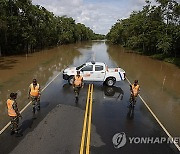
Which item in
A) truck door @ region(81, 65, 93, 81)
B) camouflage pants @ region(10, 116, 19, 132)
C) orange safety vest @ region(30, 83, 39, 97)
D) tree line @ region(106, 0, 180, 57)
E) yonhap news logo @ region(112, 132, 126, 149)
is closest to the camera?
yonhap news logo @ region(112, 132, 126, 149)

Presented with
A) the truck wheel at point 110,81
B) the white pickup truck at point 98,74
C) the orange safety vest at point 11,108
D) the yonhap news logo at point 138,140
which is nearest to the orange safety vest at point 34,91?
the orange safety vest at point 11,108

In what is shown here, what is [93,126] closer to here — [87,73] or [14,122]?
[14,122]

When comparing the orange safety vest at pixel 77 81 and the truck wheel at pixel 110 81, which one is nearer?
the orange safety vest at pixel 77 81

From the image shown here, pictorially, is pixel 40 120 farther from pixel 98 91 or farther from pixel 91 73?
pixel 91 73

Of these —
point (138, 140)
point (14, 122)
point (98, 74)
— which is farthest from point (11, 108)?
point (98, 74)

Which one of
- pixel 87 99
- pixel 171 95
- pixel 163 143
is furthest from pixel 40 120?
pixel 171 95

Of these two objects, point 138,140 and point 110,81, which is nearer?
point 138,140

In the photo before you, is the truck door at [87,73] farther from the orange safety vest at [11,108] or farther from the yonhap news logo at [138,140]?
the orange safety vest at [11,108]

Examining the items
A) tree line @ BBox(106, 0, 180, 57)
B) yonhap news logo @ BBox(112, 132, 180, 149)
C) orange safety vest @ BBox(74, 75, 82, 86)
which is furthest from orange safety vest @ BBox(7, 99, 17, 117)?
tree line @ BBox(106, 0, 180, 57)

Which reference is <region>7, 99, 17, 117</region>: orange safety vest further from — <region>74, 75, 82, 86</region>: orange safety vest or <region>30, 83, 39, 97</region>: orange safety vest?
<region>74, 75, 82, 86</region>: orange safety vest

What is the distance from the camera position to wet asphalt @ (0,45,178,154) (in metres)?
9.14

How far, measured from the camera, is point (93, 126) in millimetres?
11203

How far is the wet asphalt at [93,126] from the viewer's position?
9.14 meters

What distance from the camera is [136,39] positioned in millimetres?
55875
